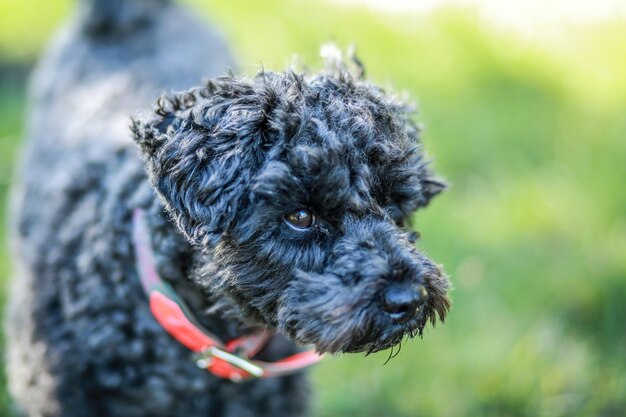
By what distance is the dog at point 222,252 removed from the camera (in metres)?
2.37

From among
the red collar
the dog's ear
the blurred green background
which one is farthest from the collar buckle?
the blurred green background

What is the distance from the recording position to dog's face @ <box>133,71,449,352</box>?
2.35m

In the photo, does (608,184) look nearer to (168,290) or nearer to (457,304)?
(457,304)

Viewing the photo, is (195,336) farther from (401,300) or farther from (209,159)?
(401,300)

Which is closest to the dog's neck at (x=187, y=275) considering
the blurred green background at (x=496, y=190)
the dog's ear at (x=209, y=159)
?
the dog's ear at (x=209, y=159)

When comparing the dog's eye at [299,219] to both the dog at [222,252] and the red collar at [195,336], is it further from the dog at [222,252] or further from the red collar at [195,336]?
the red collar at [195,336]

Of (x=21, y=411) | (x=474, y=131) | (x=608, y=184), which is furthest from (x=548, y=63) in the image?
(x=21, y=411)

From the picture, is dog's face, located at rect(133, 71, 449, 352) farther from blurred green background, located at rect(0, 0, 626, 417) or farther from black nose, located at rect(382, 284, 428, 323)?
blurred green background, located at rect(0, 0, 626, 417)

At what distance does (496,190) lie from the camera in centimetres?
507

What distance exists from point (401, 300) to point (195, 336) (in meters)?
0.84

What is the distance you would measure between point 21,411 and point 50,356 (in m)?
0.67

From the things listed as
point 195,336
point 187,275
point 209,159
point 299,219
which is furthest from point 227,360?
point 209,159

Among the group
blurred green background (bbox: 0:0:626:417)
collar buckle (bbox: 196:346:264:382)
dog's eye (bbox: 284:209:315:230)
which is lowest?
collar buckle (bbox: 196:346:264:382)

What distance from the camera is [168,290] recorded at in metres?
2.72
